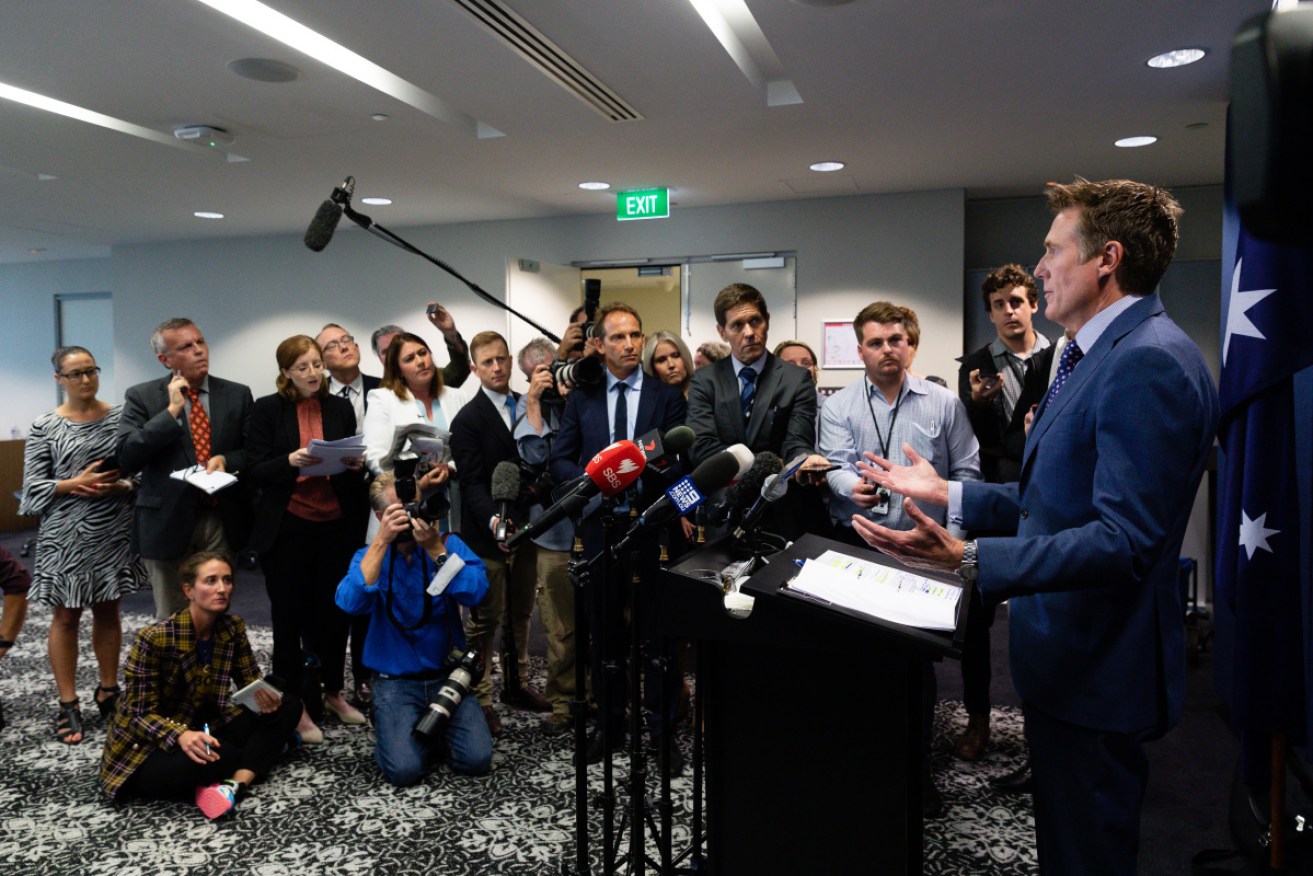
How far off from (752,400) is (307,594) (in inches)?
78.5

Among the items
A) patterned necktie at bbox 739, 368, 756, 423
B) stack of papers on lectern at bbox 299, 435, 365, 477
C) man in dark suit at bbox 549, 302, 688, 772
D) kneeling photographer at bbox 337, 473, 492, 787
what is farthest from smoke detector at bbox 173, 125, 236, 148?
patterned necktie at bbox 739, 368, 756, 423

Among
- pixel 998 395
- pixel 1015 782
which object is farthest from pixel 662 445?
pixel 998 395

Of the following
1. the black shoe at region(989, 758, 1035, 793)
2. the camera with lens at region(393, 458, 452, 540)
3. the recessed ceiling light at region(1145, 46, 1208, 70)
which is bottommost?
the black shoe at region(989, 758, 1035, 793)

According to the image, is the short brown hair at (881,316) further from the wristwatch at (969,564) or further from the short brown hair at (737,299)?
the wristwatch at (969,564)

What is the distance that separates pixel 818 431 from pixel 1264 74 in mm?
2404

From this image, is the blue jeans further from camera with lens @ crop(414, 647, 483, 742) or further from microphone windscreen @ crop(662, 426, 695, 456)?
microphone windscreen @ crop(662, 426, 695, 456)

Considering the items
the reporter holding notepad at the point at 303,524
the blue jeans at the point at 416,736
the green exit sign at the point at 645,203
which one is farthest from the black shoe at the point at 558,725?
the green exit sign at the point at 645,203

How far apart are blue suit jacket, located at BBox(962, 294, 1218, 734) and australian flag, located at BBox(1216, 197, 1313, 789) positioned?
0.57 metres

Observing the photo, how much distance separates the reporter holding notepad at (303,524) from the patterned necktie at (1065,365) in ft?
8.97

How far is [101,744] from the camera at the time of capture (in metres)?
3.23

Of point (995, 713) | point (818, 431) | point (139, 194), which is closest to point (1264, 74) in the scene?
point (818, 431)

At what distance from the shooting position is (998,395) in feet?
10.8

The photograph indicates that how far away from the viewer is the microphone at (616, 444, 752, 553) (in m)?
1.63

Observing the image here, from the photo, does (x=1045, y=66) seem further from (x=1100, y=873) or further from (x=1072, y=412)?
(x=1100, y=873)
